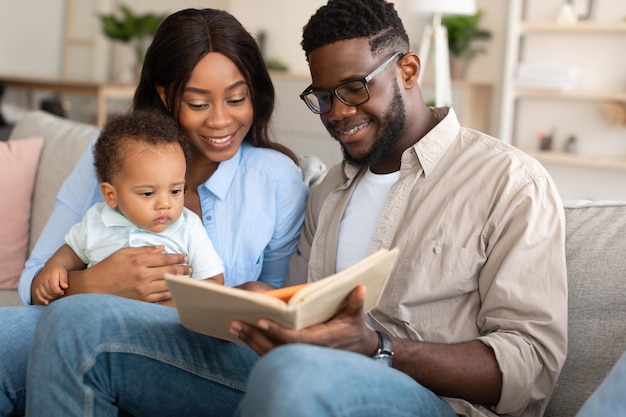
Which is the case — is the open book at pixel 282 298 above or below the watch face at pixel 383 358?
above

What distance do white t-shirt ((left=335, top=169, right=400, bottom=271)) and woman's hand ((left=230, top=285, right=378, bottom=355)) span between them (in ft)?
1.40

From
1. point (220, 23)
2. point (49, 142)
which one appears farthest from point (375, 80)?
point (49, 142)

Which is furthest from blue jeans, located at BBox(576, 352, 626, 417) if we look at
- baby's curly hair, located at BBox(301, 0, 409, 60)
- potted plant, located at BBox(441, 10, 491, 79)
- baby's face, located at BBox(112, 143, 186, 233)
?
potted plant, located at BBox(441, 10, 491, 79)

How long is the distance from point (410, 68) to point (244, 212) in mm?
538

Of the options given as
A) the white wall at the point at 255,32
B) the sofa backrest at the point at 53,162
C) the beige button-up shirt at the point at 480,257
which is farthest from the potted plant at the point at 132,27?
the beige button-up shirt at the point at 480,257

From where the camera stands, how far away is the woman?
73.0 inches

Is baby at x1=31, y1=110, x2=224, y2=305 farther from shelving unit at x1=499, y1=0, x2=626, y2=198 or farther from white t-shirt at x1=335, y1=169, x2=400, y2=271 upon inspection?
shelving unit at x1=499, y1=0, x2=626, y2=198

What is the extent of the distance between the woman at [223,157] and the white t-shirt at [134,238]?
0.05 meters

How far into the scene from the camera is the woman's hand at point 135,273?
1.65 m

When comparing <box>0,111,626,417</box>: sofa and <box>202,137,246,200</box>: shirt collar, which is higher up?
<box>202,137,246,200</box>: shirt collar

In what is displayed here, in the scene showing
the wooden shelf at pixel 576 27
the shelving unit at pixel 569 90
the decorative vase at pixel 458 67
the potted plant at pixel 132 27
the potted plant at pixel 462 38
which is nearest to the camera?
the wooden shelf at pixel 576 27

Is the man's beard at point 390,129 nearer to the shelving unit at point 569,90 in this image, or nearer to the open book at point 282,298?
the open book at point 282,298

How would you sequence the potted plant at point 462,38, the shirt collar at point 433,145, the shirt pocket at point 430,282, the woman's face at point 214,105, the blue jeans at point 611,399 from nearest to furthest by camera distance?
the blue jeans at point 611,399 → the shirt pocket at point 430,282 → the shirt collar at point 433,145 → the woman's face at point 214,105 → the potted plant at point 462,38

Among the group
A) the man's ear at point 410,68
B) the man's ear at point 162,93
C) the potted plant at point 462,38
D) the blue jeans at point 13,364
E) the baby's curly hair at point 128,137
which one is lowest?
the blue jeans at point 13,364
